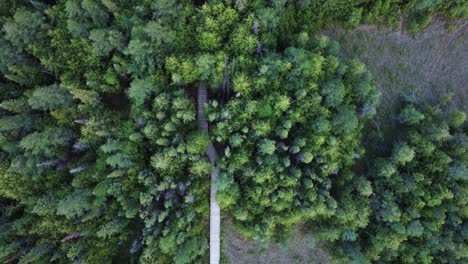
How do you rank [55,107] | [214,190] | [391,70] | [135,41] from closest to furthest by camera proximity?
[135,41] → [55,107] → [214,190] → [391,70]

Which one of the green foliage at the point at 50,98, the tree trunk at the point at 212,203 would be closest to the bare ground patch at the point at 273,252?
the tree trunk at the point at 212,203

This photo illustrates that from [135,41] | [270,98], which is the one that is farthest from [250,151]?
[135,41]

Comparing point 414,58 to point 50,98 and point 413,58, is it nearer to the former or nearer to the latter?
point 413,58

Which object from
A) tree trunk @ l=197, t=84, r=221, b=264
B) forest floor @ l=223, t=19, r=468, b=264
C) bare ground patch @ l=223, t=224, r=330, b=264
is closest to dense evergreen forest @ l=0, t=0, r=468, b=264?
tree trunk @ l=197, t=84, r=221, b=264

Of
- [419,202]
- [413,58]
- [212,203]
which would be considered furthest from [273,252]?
[413,58]

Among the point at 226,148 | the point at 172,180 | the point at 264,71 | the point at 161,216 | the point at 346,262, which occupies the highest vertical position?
the point at 264,71

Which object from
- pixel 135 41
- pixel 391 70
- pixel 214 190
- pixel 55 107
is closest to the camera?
pixel 135 41

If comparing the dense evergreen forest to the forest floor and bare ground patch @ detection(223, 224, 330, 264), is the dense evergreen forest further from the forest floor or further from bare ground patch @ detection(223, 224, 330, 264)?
the forest floor

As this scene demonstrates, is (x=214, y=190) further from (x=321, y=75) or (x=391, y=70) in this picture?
(x=391, y=70)
